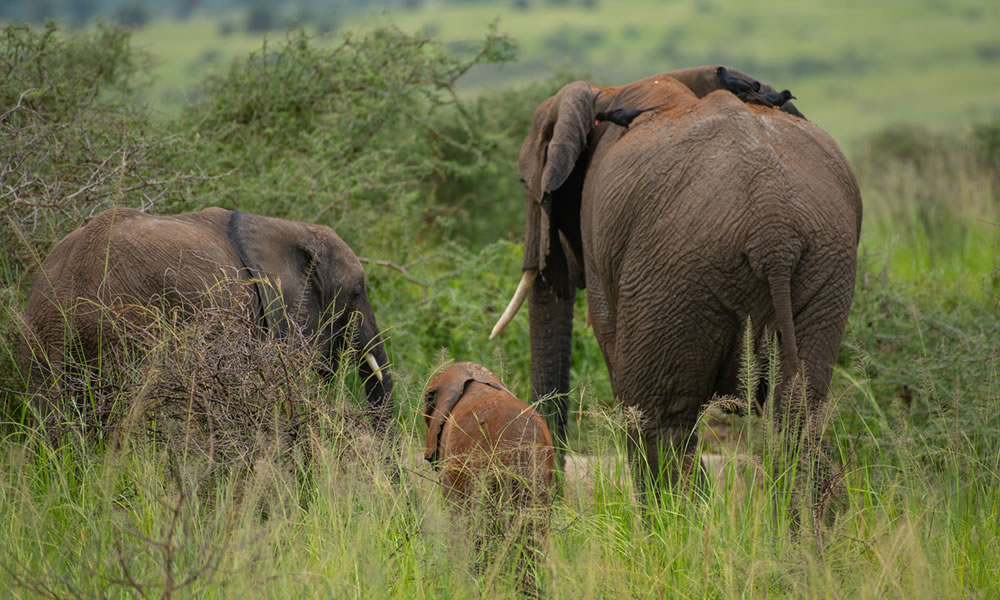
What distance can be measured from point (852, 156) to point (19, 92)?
16013mm

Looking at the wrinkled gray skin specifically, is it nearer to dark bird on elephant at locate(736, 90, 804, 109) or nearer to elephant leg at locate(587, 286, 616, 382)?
elephant leg at locate(587, 286, 616, 382)

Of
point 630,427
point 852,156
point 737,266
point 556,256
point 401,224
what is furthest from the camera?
point 852,156

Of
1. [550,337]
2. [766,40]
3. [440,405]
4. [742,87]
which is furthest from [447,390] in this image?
[766,40]

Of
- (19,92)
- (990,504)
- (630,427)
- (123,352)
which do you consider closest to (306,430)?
(123,352)

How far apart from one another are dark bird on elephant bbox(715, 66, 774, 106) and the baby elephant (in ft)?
5.42

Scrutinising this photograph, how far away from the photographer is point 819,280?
4293 mm

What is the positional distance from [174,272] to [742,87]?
2.64 metres

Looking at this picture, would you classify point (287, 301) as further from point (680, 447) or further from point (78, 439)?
point (680, 447)

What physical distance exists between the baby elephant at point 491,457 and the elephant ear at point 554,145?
2.79ft

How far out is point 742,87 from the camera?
16.9ft

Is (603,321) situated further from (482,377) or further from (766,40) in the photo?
(766,40)

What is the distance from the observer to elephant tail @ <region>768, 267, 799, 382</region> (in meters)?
4.16

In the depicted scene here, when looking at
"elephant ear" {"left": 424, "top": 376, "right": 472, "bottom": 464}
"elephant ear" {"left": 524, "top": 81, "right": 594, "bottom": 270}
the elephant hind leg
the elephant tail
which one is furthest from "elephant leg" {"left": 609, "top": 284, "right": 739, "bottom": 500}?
"elephant ear" {"left": 524, "top": 81, "right": 594, "bottom": 270}

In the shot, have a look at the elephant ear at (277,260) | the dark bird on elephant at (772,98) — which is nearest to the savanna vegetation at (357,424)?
the elephant ear at (277,260)
